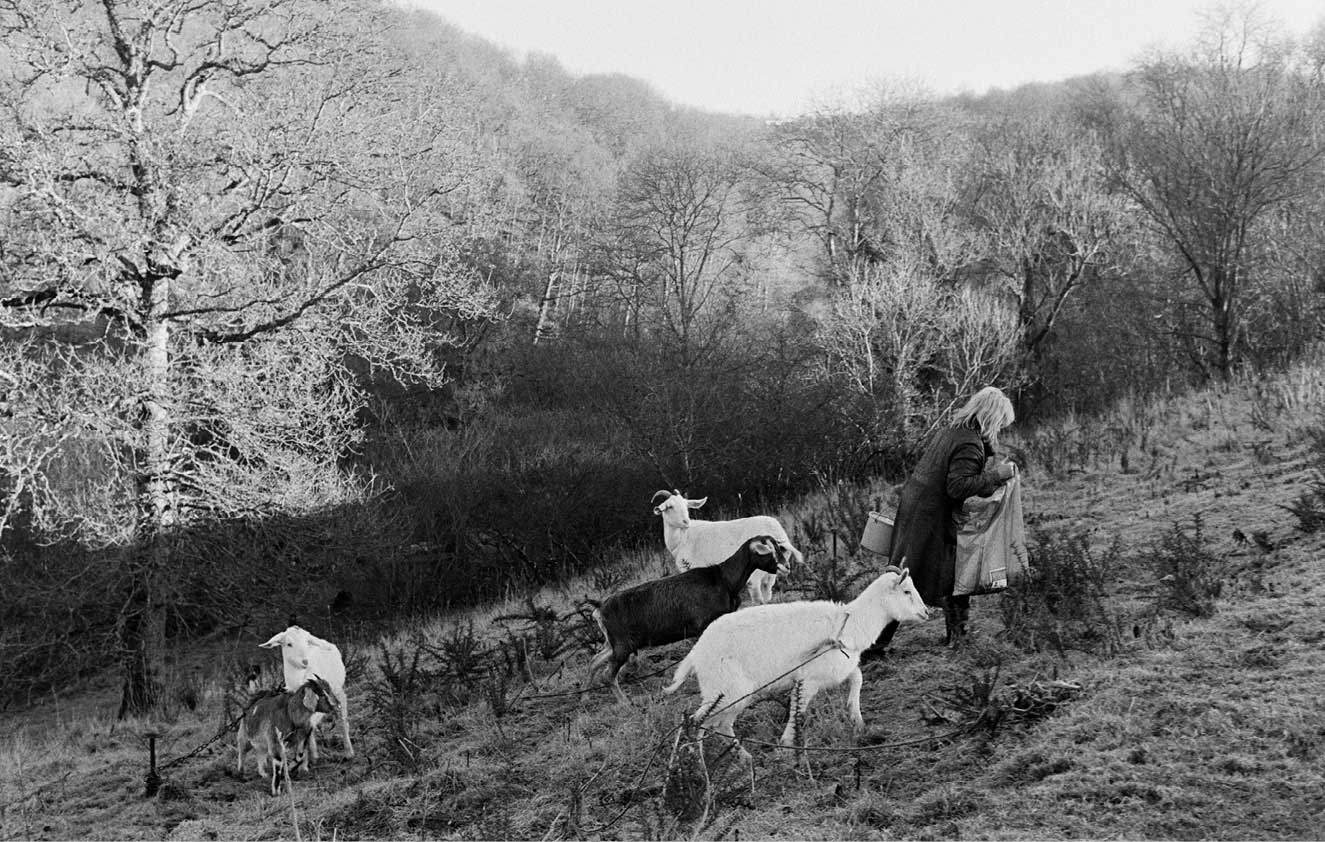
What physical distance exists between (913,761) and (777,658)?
3.01 feet

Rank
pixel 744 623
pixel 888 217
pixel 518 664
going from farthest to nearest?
pixel 888 217, pixel 518 664, pixel 744 623

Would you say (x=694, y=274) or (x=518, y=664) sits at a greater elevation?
(x=694, y=274)

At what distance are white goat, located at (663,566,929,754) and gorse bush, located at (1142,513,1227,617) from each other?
237cm

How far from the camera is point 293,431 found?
51.1ft

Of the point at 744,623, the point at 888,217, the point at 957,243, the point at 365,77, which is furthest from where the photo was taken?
the point at 888,217

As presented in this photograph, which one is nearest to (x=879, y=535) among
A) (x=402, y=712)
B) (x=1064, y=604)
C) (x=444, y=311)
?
(x=1064, y=604)

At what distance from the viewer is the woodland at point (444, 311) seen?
13.9 metres

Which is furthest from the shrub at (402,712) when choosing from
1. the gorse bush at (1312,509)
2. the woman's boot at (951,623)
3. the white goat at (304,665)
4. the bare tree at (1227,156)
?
the bare tree at (1227,156)

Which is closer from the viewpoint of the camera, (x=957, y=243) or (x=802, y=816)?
(x=802, y=816)

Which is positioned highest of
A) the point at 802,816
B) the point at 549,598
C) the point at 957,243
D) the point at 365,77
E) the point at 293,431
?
the point at 365,77

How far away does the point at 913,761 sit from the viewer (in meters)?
5.53

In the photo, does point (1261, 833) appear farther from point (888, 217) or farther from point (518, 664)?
point (888, 217)

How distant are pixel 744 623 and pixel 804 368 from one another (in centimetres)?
2092

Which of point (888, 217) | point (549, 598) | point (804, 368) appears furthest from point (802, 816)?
point (888, 217)
